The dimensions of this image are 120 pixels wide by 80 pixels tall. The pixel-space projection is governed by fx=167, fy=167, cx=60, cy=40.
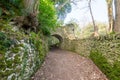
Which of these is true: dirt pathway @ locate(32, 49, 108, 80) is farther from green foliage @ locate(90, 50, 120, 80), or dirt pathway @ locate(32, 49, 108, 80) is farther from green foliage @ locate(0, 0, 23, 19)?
green foliage @ locate(0, 0, 23, 19)

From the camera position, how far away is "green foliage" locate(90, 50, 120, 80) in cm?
668

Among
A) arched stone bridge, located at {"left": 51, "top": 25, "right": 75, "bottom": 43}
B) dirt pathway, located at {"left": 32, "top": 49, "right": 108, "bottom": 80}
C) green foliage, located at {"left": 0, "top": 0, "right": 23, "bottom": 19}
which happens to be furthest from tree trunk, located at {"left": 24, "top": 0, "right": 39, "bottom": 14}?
arched stone bridge, located at {"left": 51, "top": 25, "right": 75, "bottom": 43}

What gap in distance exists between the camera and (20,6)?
20.0 feet

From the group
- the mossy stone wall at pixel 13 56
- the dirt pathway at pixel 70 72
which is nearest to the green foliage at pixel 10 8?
the mossy stone wall at pixel 13 56

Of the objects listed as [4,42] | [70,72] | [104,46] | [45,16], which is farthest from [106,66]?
[4,42]

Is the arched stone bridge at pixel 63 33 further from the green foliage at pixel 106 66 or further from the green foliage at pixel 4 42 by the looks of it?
the green foliage at pixel 4 42

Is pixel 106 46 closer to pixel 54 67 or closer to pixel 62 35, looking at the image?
pixel 54 67

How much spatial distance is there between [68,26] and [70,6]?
6.06m

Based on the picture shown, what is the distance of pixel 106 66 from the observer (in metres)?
7.52

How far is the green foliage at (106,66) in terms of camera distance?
21.9 ft

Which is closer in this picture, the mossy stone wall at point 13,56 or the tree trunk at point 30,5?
the mossy stone wall at point 13,56

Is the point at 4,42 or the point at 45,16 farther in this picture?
the point at 45,16

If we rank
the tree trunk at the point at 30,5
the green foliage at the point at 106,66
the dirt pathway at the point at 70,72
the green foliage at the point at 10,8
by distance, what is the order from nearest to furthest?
the green foliage at the point at 10,8 → the tree trunk at the point at 30,5 → the green foliage at the point at 106,66 → the dirt pathway at the point at 70,72

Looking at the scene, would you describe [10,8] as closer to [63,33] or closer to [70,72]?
[70,72]
